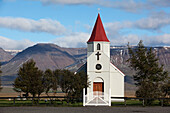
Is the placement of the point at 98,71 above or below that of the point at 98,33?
below

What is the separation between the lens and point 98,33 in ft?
181

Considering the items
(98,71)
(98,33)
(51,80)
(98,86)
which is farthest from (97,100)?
(98,33)

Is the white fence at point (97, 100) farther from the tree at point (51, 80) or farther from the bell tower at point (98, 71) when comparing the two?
the bell tower at point (98, 71)

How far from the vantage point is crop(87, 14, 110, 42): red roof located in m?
54.9

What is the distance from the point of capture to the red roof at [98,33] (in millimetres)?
54875

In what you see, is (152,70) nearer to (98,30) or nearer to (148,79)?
(148,79)

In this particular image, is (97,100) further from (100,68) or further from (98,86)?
(100,68)

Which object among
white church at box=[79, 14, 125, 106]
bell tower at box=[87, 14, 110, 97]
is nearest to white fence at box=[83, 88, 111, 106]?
white church at box=[79, 14, 125, 106]

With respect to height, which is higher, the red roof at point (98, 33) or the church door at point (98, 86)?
the red roof at point (98, 33)

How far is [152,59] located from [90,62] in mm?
9014

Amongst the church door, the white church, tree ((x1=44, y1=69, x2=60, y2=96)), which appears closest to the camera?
tree ((x1=44, y1=69, x2=60, y2=96))

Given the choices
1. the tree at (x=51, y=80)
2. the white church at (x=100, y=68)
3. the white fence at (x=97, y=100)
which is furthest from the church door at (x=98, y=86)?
the tree at (x=51, y=80)

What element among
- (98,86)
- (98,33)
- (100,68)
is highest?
(98,33)

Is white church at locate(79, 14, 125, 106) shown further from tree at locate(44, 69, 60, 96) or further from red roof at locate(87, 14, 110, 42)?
tree at locate(44, 69, 60, 96)
